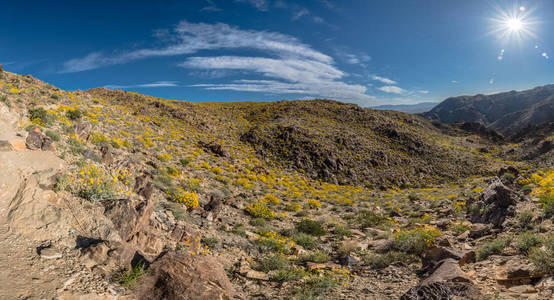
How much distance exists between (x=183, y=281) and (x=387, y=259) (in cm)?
688

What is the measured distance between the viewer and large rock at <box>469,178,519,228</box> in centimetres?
973

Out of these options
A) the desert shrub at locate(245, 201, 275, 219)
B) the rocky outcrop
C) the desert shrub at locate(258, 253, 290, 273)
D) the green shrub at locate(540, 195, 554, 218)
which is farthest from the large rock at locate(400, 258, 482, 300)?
the rocky outcrop

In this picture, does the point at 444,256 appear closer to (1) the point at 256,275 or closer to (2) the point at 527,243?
(2) the point at 527,243

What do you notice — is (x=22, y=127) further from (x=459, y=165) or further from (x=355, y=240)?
(x=459, y=165)

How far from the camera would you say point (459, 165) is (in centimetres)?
3703

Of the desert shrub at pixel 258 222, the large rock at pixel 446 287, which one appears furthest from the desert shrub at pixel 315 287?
the desert shrub at pixel 258 222

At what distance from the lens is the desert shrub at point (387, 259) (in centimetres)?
796

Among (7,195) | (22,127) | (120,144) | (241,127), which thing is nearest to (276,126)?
(241,127)

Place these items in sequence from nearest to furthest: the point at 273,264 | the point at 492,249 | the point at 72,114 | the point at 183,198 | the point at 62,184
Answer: the point at 62,184 → the point at 492,249 → the point at 273,264 → the point at 183,198 → the point at 72,114

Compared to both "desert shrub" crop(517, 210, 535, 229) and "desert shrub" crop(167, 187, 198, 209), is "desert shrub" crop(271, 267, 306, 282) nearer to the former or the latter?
"desert shrub" crop(167, 187, 198, 209)

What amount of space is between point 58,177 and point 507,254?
13.1 m

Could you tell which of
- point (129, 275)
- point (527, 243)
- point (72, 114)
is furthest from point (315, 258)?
point (72, 114)

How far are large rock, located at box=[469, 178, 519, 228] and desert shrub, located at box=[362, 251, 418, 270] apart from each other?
460 centimetres

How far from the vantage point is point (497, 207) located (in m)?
10.5
